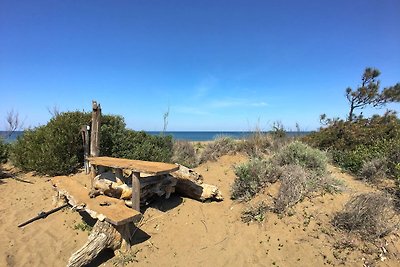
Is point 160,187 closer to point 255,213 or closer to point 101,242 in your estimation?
point 101,242

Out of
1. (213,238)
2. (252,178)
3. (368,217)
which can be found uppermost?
(252,178)

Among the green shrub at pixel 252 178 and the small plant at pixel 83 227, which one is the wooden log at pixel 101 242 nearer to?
the small plant at pixel 83 227

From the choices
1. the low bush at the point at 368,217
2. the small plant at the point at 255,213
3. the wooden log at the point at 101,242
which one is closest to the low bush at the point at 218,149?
the small plant at the point at 255,213

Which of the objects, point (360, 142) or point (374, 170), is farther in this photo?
point (360, 142)

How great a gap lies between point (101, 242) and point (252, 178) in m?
3.26

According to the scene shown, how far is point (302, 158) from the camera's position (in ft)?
22.7

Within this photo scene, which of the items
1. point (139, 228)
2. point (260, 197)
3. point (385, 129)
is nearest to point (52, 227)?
point (139, 228)

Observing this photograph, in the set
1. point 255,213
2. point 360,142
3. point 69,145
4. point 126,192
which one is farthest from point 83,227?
point 360,142

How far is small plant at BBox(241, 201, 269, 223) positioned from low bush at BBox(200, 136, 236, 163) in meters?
4.02

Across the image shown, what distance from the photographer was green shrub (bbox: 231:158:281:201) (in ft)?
19.9

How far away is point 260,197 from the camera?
5859 millimetres

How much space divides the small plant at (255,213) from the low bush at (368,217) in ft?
3.95

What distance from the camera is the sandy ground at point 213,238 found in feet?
14.1

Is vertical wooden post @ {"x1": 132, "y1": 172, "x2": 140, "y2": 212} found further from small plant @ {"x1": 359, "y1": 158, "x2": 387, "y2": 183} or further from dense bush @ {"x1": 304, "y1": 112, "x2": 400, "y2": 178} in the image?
dense bush @ {"x1": 304, "y1": 112, "x2": 400, "y2": 178}
